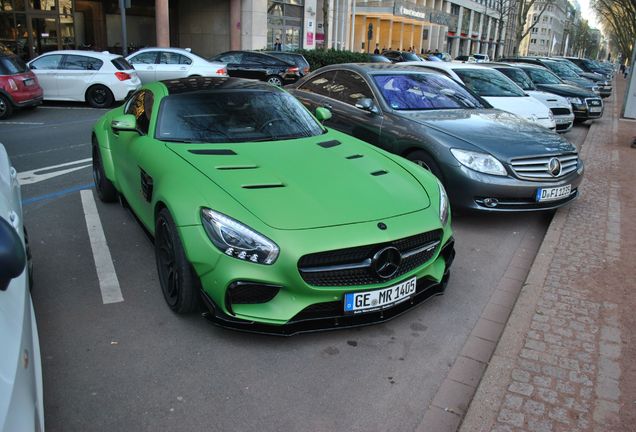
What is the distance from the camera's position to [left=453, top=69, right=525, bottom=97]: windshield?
9883 millimetres

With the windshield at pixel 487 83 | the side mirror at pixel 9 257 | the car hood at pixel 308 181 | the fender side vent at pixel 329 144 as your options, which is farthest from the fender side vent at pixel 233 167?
the windshield at pixel 487 83

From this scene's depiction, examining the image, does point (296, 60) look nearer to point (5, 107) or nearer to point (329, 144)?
point (5, 107)

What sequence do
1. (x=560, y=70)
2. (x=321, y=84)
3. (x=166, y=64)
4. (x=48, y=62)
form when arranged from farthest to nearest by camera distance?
(x=560, y=70) → (x=166, y=64) → (x=48, y=62) → (x=321, y=84)

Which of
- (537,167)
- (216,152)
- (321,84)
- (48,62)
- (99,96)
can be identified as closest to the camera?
(216,152)

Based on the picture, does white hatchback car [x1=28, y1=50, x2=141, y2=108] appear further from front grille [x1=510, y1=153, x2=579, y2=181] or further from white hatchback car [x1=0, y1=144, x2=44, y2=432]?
white hatchback car [x1=0, y1=144, x2=44, y2=432]

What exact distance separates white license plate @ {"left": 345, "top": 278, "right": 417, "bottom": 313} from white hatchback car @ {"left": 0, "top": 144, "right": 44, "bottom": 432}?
1690 millimetres

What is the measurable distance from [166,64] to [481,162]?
13.3 meters

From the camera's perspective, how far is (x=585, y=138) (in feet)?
40.7

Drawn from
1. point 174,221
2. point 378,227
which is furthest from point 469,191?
point 174,221

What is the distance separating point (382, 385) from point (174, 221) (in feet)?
5.27

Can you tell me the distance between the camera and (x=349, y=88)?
7.27 meters

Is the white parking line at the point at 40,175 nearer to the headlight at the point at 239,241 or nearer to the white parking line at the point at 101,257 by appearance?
the white parking line at the point at 101,257

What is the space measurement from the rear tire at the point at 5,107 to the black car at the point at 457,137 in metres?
8.06

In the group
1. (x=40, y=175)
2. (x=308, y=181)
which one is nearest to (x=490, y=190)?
(x=308, y=181)
